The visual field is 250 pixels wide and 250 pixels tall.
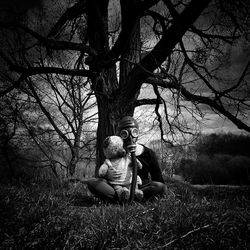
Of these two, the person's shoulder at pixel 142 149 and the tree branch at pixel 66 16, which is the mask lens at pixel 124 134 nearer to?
the person's shoulder at pixel 142 149

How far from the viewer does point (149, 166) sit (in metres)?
3.12

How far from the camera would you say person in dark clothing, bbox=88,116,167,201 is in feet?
8.87

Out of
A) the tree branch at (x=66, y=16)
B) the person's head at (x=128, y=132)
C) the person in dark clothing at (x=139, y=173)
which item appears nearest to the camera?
the person in dark clothing at (x=139, y=173)

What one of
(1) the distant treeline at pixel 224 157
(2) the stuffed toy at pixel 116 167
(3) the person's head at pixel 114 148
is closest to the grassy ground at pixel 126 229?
(2) the stuffed toy at pixel 116 167

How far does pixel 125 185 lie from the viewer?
2.85 meters

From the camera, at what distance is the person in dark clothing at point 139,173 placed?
270 centimetres

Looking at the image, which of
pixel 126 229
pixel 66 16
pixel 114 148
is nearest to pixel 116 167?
pixel 114 148

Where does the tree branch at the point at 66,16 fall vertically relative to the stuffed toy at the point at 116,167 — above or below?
above

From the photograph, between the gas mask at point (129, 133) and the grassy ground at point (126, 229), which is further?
the gas mask at point (129, 133)

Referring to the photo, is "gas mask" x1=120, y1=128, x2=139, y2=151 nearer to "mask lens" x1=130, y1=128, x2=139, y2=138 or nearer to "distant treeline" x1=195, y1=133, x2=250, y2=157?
"mask lens" x1=130, y1=128, x2=139, y2=138

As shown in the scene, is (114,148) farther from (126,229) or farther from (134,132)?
(126,229)

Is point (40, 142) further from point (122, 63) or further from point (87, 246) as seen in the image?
point (87, 246)

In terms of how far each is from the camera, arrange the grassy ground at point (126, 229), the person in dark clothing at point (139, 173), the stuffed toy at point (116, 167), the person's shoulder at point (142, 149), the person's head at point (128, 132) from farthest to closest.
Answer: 1. the person's shoulder at point (142, 149)
2. the person's head at point (128, 132)
3. the stuffed toy at point (116, 167)
4. the person in dark clothing at point (139, 173)
5. the grassy ground at point (126, 229)

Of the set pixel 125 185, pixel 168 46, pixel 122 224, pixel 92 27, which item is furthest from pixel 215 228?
pixel 92 27
